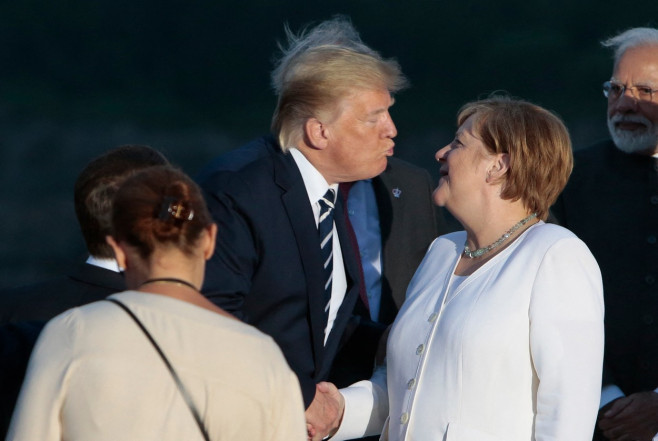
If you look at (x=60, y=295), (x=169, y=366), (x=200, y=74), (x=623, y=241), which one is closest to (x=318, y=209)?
(x=60, y=295)

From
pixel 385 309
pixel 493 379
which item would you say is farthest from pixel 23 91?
pixel 493 379

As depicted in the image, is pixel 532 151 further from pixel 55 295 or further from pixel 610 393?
pixel 55 295

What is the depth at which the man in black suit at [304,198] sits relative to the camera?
107 inches

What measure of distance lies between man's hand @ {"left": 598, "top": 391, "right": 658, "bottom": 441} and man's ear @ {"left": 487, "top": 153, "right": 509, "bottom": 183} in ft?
3.01

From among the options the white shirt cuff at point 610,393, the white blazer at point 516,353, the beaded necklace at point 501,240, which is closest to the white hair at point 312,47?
the beaded necklace at point 501,240

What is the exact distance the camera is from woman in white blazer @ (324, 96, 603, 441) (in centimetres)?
233

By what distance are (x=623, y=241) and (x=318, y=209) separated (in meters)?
1.04

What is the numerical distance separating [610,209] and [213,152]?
202cm

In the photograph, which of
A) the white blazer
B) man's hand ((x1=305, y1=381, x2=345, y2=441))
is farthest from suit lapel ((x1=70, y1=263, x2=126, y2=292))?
the white blazer

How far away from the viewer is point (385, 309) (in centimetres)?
341

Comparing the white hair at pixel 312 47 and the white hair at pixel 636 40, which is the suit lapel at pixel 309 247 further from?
the white hair at pixel 636 40

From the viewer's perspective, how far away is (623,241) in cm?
334

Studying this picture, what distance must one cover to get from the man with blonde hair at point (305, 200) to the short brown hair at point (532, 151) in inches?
20.3

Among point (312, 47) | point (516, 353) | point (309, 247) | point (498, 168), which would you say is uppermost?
point (312, 47)
